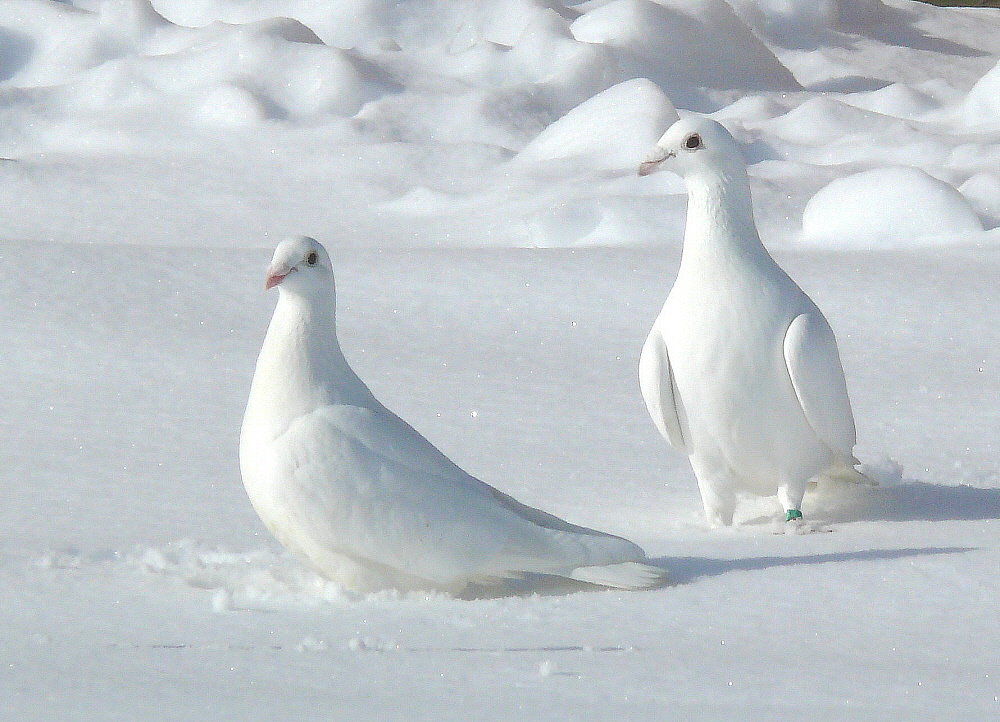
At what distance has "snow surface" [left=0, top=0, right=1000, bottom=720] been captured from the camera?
7.70 feet

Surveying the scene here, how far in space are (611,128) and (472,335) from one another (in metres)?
3.57

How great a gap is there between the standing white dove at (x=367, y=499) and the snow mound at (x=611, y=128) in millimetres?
5232

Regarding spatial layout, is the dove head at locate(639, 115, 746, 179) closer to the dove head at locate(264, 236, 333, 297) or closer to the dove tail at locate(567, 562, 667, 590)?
the dove head at locate(264, 236, 333, 297)

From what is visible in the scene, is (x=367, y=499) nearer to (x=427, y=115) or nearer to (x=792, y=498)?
(x=792, y=498)

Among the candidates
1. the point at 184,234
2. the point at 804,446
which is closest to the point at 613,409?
the point at 804,446

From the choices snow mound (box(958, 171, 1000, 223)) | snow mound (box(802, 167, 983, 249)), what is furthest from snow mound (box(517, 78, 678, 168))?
snow mound (box(958, 171, 1000, 223))

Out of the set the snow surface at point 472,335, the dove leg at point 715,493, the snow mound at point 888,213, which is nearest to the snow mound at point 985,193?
the snow surface at point 472,335

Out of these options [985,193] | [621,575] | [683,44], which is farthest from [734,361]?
[683,44]

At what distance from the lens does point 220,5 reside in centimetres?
1075

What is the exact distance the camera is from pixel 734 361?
10.8ft

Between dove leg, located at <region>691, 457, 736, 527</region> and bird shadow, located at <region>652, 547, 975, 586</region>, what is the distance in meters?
0.40

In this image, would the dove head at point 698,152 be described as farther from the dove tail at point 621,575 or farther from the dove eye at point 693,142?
the dove tail at point 621,575

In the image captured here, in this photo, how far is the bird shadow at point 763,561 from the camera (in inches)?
114

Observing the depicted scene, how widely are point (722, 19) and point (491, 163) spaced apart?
3711 mm
